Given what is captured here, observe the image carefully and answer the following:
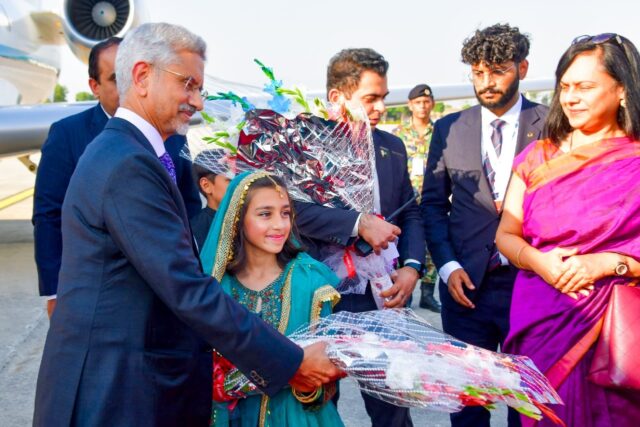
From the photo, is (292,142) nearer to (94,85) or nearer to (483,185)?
(483,185)

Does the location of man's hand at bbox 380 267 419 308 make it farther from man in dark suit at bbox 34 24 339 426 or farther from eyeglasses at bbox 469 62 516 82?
man in dark suit at bbox 34 24 339 426

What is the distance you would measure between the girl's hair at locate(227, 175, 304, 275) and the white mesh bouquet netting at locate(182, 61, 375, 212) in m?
0.10

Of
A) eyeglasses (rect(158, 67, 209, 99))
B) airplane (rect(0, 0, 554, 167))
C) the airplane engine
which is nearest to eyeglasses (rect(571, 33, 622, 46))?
eyeglasses (rect(158, 67, 209, 99))

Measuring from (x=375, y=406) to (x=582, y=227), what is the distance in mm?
1230

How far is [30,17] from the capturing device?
43.2ft

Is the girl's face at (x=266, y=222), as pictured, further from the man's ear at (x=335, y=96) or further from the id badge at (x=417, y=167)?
the id badge at (x=417, y=167)

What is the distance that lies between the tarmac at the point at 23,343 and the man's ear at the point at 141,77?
8.60 feet

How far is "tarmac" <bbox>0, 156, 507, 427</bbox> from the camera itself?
4.11m

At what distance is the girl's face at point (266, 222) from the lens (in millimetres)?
2717

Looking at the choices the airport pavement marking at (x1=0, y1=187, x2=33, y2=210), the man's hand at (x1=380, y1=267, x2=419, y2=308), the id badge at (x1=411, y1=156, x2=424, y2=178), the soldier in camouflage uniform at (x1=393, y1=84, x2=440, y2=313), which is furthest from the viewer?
the airport pavement marking at (x1=0, y1=187, x2=33, y2=210)

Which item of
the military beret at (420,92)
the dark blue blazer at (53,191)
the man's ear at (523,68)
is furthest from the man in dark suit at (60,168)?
the military beret at (420,92)

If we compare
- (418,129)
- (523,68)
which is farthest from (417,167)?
(523,68)

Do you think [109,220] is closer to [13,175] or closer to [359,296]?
[359,296]

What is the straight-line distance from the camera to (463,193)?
131 inches
